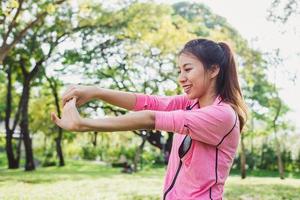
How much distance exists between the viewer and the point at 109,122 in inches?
63.2

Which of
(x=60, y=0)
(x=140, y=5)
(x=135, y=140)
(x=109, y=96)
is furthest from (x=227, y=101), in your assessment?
(x=135, y=140)

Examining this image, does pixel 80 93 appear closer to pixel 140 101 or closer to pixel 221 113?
pixel 140 101

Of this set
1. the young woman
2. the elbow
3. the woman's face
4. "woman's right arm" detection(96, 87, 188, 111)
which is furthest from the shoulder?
"woman's right arm" detection(96, 87, 188, 111)

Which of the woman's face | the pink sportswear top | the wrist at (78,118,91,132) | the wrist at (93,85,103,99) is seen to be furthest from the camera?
the wrist at (93,85,103,99)

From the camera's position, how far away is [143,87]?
74.5ft

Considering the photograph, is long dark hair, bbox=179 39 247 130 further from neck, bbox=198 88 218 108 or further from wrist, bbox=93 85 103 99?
wrist, bbox=93 85 103 99

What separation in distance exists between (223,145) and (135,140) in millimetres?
41303

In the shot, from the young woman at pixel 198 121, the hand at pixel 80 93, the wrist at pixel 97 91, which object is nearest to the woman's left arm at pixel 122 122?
the young woman at pixel 198 121

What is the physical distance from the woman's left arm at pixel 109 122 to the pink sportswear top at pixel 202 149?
1.7 inches

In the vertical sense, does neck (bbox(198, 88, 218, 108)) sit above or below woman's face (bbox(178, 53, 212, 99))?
below

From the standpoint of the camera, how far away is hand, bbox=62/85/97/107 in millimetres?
1888

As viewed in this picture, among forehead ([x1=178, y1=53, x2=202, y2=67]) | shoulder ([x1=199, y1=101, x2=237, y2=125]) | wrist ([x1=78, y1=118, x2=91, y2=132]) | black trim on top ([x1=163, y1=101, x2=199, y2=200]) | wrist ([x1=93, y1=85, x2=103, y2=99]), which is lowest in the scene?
black trim on top ([x1=163, y1=101, x2=199, y2=200])

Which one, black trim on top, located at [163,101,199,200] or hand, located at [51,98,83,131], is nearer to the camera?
hand, located at [51,98,83,131]

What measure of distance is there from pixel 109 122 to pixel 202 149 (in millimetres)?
375
